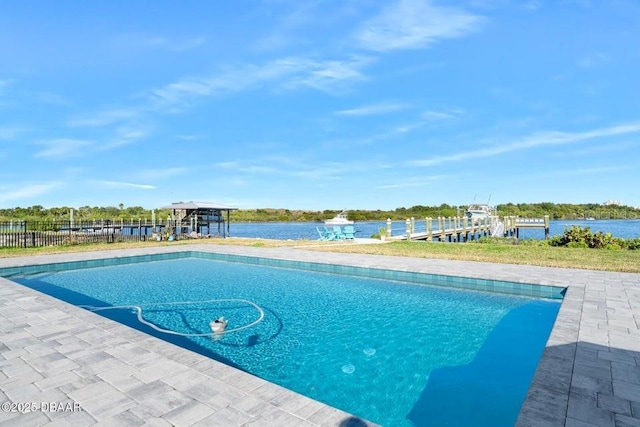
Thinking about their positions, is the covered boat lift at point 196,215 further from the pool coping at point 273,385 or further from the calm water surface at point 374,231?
the pool coping at point 273,385

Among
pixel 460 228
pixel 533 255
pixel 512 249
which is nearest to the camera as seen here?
pixel 533 255

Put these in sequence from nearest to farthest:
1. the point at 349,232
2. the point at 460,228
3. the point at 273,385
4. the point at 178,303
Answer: the point at 273,385 → the point at 178,303 → the point at 349,232 → the point at 460,228

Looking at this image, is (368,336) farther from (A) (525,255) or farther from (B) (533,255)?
(B) (533,255)

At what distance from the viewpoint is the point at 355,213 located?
56625 millimetres

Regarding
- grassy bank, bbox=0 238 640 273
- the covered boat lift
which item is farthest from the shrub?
the covered boat lift

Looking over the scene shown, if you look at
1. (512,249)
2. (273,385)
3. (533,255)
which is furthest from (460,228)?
(273,385)

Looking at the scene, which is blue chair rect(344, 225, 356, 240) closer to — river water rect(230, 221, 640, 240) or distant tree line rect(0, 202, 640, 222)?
river water rect(230, 221, 640, 240)

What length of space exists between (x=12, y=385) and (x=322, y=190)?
34.3m

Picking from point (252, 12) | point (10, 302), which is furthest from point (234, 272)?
point (252, 12)

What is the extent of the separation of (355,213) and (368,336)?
52351 millimetres

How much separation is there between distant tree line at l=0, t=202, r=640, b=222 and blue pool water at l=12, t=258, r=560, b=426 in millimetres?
27913

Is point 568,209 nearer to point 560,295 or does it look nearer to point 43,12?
point 560,295

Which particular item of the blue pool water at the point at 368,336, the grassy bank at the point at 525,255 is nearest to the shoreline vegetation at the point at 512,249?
the grassy bank at the point at 525,255

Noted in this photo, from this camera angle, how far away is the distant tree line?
37875 millimetres
